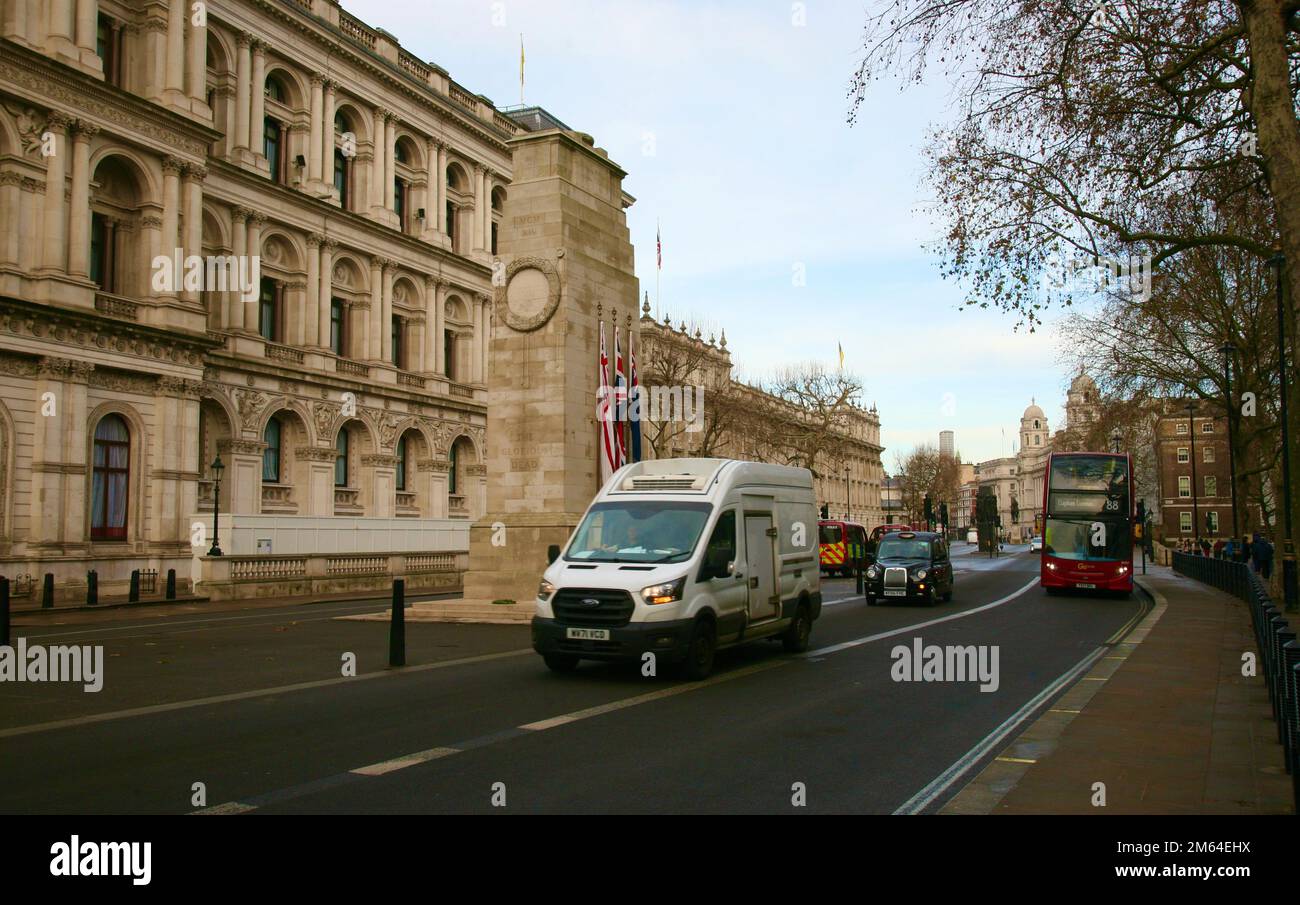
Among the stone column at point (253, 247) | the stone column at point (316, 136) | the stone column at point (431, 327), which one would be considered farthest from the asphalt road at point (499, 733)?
the stone column at point (431, 327)

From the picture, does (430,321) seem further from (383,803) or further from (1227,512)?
(1227,512)

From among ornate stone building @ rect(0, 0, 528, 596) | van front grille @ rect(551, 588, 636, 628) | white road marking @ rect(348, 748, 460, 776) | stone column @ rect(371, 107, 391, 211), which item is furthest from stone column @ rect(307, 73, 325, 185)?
white road marking @ rect(348, 748, 460, 776)

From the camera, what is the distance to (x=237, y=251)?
131 ft

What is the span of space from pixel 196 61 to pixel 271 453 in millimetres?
15382

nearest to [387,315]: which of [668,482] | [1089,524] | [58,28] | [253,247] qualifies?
[253,247]

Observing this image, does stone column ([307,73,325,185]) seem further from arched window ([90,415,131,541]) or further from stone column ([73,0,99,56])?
arched window ([90,415,131,541])

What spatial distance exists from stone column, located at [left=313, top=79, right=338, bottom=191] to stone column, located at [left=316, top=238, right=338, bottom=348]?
2379 mm

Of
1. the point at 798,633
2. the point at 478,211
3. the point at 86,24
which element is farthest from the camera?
the point at 478,211

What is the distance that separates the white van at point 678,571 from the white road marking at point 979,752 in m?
3.62

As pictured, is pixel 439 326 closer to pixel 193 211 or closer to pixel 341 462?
pixel 341 462

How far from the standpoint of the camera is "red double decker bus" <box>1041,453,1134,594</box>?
1176 inches

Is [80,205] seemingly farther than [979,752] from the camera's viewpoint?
Yes
